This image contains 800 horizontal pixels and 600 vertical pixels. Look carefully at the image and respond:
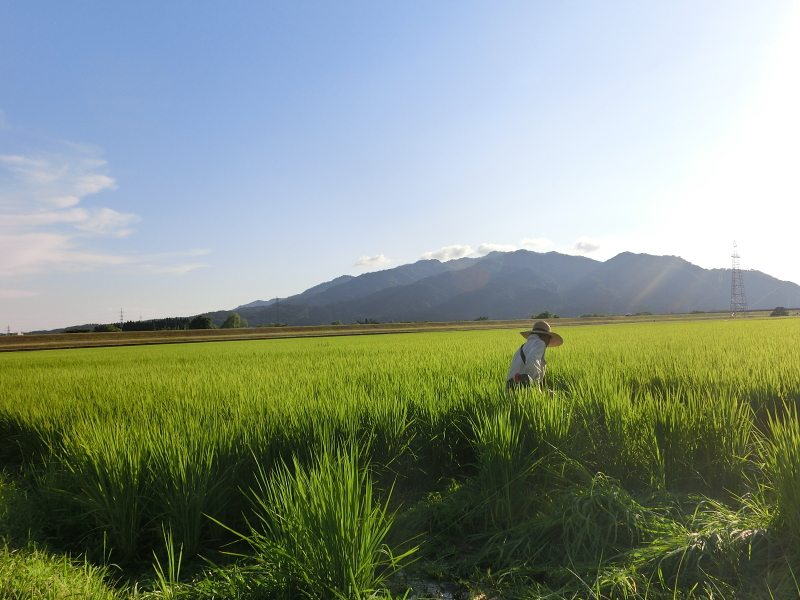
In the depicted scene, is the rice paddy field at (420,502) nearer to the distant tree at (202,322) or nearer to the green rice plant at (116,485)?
the green rice plant at (116,485)

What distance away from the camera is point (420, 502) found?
3.34m

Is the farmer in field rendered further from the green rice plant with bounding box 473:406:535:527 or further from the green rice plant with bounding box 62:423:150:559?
the green rice plant with bounding box 62:423:150:559

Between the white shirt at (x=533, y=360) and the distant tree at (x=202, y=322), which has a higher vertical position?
the distant tree at (x=202, y=322)

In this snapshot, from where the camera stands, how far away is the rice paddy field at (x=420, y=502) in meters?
2.07

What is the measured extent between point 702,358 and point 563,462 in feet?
19.6

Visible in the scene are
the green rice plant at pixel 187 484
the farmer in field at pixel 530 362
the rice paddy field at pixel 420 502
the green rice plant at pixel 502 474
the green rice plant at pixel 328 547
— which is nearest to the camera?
the green rice plant at pixel 328 547

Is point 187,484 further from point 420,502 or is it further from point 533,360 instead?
point 533,360

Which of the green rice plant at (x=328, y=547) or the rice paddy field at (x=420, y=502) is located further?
the rice paddy field at (x=420, y=502)

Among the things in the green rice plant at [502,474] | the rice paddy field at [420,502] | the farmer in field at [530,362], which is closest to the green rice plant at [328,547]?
the rice paddy field at [420,502]

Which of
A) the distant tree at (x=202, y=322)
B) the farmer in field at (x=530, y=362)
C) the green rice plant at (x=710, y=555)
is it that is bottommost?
the green rice plant at (x=710, y=555)

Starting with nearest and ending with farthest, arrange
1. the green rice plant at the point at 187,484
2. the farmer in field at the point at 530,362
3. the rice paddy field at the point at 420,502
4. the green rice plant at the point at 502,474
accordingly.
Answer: the rice paddy field at the point at 420,502
the green rice plant at the point at 187,484
the green rice plant at the point at 502,474
the farmer in field at the point at 530,362

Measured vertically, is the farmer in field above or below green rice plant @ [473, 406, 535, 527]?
above

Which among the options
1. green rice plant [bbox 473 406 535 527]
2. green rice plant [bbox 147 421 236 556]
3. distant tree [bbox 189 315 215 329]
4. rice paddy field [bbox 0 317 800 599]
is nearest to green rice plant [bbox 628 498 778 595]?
rice paddy field [bbox 0 317 800 599]

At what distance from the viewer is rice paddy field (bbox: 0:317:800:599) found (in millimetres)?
2074
